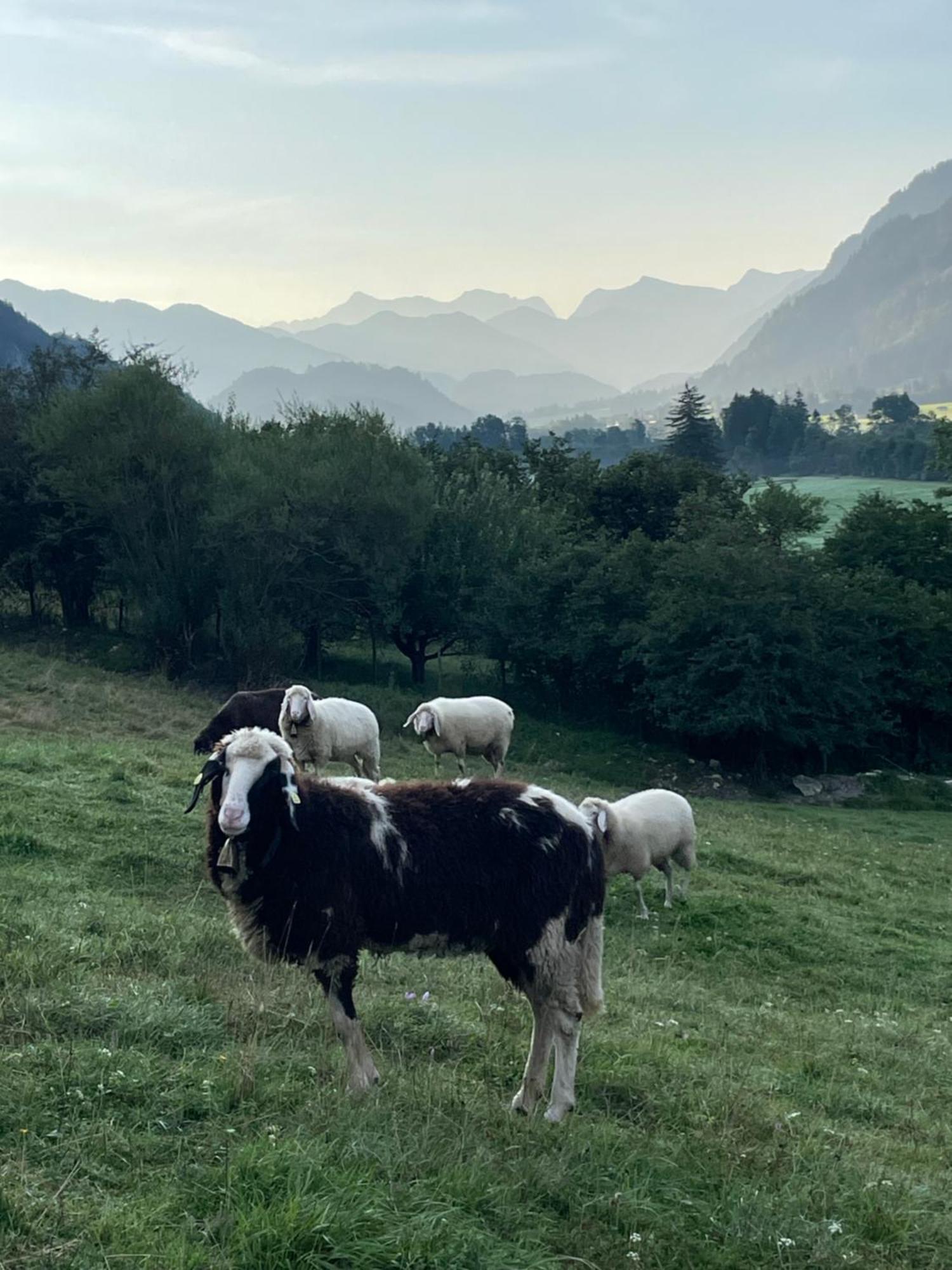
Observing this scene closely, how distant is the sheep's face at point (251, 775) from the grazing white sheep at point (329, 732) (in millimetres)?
11526

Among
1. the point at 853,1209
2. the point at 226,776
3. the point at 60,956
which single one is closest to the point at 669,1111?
the point at 853,1209

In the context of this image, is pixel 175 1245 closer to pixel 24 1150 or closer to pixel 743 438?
pixel 24 1150

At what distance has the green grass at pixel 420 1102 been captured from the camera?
4496 mm

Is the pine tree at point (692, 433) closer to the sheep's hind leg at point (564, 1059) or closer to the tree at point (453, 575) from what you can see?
the tree at point (453, 575)

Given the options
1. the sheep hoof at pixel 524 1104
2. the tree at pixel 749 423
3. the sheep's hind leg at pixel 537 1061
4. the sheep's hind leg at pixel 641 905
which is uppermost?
the tree at pixel 749 423

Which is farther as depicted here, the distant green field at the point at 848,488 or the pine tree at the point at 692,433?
the distant green field at the point at 848,488

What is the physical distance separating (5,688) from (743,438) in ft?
469

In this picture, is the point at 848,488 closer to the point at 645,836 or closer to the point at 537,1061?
the point at 645,836

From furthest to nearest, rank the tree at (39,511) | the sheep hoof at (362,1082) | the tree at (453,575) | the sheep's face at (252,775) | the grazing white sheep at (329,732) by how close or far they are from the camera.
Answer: the tree at (453,575), the tree at (39,511), the grazing white sheep at (329,732), the sheep's face at (252,775), the sheep hoof at (362,1082)

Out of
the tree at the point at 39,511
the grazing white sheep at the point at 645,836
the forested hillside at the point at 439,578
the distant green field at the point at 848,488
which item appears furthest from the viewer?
the distant green field at the point at 848,488

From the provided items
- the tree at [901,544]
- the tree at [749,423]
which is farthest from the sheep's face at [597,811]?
the tree at [749,423]

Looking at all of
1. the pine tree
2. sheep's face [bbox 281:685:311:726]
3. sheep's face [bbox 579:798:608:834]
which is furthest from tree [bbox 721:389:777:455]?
sheep's face [bbox 579:798:608:834]

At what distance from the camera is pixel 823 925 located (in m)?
15.7

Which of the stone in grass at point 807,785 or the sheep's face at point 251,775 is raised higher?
the sheep's face at point 251,775
